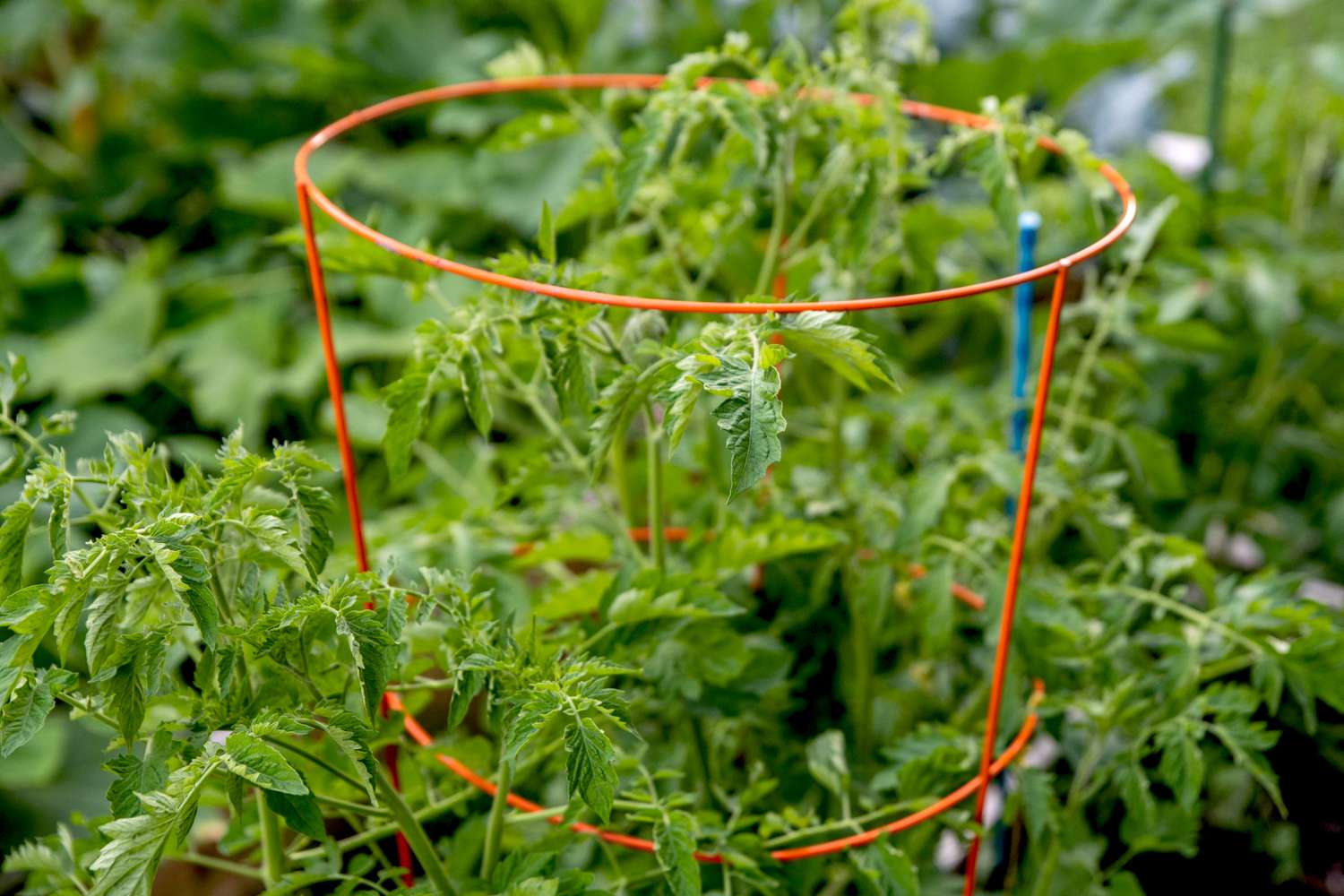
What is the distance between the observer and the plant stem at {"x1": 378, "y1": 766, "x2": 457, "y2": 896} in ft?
2.70

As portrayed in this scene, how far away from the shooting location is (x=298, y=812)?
2.32 ft

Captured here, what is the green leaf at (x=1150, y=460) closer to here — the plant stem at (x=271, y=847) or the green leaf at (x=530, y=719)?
the green leaf at (x=530, y=719)

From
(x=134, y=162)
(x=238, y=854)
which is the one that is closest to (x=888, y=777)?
(x=238, y=854)

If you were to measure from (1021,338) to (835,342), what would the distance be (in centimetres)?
53

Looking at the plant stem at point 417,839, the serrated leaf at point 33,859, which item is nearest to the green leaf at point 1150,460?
the plant stem at point 417,839

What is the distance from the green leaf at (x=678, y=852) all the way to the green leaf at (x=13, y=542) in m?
0.42

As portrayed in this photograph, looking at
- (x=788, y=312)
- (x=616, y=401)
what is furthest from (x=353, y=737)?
(x=788, y=312)

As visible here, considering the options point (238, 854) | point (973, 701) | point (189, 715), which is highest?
point (189, 715)

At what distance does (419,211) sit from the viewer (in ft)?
8.01

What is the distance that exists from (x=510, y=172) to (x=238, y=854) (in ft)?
4.32

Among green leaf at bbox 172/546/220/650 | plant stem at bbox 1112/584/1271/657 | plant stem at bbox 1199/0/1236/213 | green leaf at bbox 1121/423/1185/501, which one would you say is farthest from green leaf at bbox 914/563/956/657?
plant stem at bbox 1199/0/1236/213

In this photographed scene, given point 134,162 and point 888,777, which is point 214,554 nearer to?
point 888,777

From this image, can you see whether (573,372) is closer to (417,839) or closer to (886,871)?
(417,839)

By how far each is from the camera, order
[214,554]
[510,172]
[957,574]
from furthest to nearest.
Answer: [510,172]
[957,574]
[214,554]
